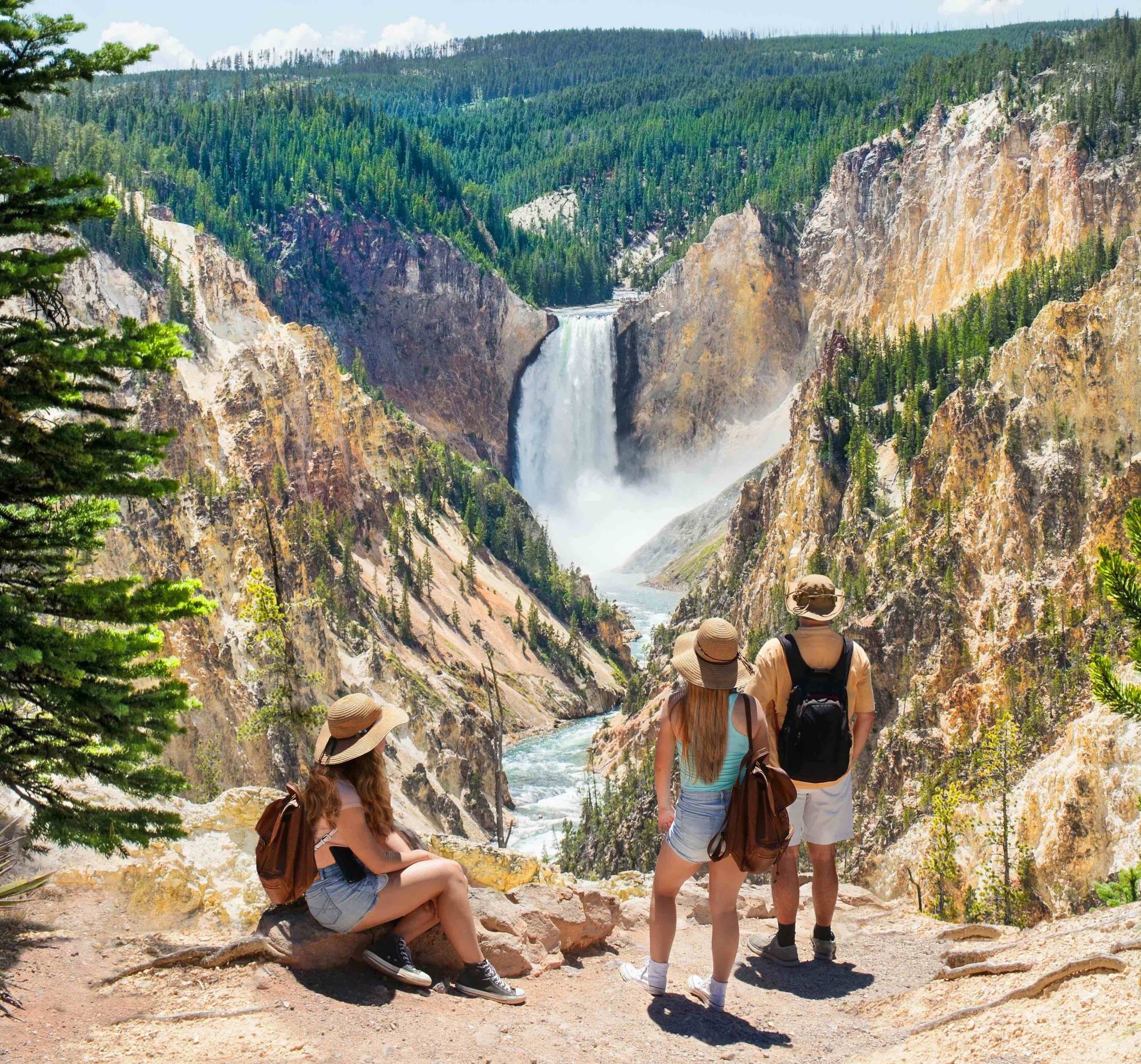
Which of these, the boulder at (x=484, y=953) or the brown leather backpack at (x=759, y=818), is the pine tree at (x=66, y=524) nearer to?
the boulder at (x=484, y=953)

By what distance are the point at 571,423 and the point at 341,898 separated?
11458 cm

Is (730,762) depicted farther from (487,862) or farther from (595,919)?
(487,862)

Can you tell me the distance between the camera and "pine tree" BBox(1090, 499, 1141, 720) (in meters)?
7.56

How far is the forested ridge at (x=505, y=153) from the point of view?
11619cm

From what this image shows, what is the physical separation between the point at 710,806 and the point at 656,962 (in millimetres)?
1356

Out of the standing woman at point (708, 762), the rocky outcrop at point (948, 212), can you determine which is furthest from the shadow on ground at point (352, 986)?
the rocky outcrop at point (948, 212)

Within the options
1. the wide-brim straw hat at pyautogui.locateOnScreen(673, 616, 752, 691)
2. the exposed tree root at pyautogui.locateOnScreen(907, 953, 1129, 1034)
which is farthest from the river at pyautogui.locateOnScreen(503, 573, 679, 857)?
the wide-brim straw hat at pyautogui.locateOnScreen(673, 616, 752, 691)

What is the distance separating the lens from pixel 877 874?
3822 centimetres

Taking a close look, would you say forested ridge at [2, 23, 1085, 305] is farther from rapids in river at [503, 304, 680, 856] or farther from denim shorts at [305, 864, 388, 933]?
denim shorts at [305, 864, 388, 933]

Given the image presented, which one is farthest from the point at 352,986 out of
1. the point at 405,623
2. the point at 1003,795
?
the point at 405,623

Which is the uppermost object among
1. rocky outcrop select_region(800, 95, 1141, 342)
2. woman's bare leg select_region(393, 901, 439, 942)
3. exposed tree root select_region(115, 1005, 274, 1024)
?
rocky outcrop select_region(800, 95, 1141, 342)

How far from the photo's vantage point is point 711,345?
120 metres

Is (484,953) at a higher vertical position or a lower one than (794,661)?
lower

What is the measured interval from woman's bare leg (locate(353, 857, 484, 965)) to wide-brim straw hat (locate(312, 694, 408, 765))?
0.89 meters
